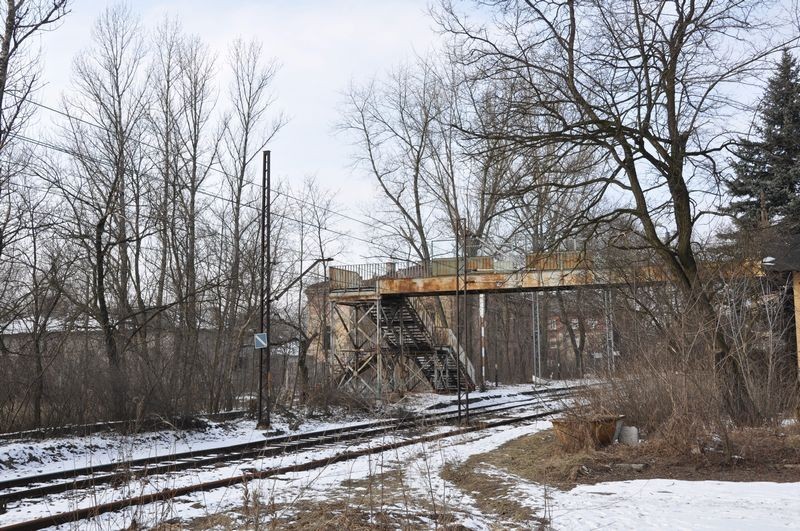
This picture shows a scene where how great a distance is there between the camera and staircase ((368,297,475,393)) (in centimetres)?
3294

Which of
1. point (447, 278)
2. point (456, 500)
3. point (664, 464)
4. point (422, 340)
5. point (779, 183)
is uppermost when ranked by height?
point (779, 183)

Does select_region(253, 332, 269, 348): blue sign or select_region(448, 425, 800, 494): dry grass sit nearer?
select_region(448, 425, 800, 494): dry grass

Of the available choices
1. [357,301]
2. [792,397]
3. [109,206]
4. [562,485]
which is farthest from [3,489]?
[357,301]

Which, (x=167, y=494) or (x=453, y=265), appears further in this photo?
(x=453, y=265)

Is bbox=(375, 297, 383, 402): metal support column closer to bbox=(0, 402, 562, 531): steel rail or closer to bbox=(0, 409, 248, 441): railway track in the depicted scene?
bbox=(0, 409, 248, 441): railway track

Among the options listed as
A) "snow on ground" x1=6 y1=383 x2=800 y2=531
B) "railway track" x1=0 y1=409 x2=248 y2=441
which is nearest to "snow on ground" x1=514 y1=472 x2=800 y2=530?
"snow on ground" x1=6 y1=383 x2=800 y2=531

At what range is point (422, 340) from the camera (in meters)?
35.0

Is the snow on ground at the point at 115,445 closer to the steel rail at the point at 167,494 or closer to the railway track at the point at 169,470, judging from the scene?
the railway track at the point at 169,470

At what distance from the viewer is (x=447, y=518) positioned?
24.2ft

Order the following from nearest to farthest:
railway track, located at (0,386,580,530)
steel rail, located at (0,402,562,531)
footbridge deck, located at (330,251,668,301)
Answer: steel rail, located at (0,402,562,531) < railway track, located at (0,386,580,530) < footbridge deck, located at (330,251,668,301)

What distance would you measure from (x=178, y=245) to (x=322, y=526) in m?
22.6

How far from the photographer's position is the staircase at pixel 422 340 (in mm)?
32938

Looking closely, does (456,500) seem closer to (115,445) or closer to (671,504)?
(671,504)

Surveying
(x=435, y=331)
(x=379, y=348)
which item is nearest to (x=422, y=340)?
(x=435, y=331)
